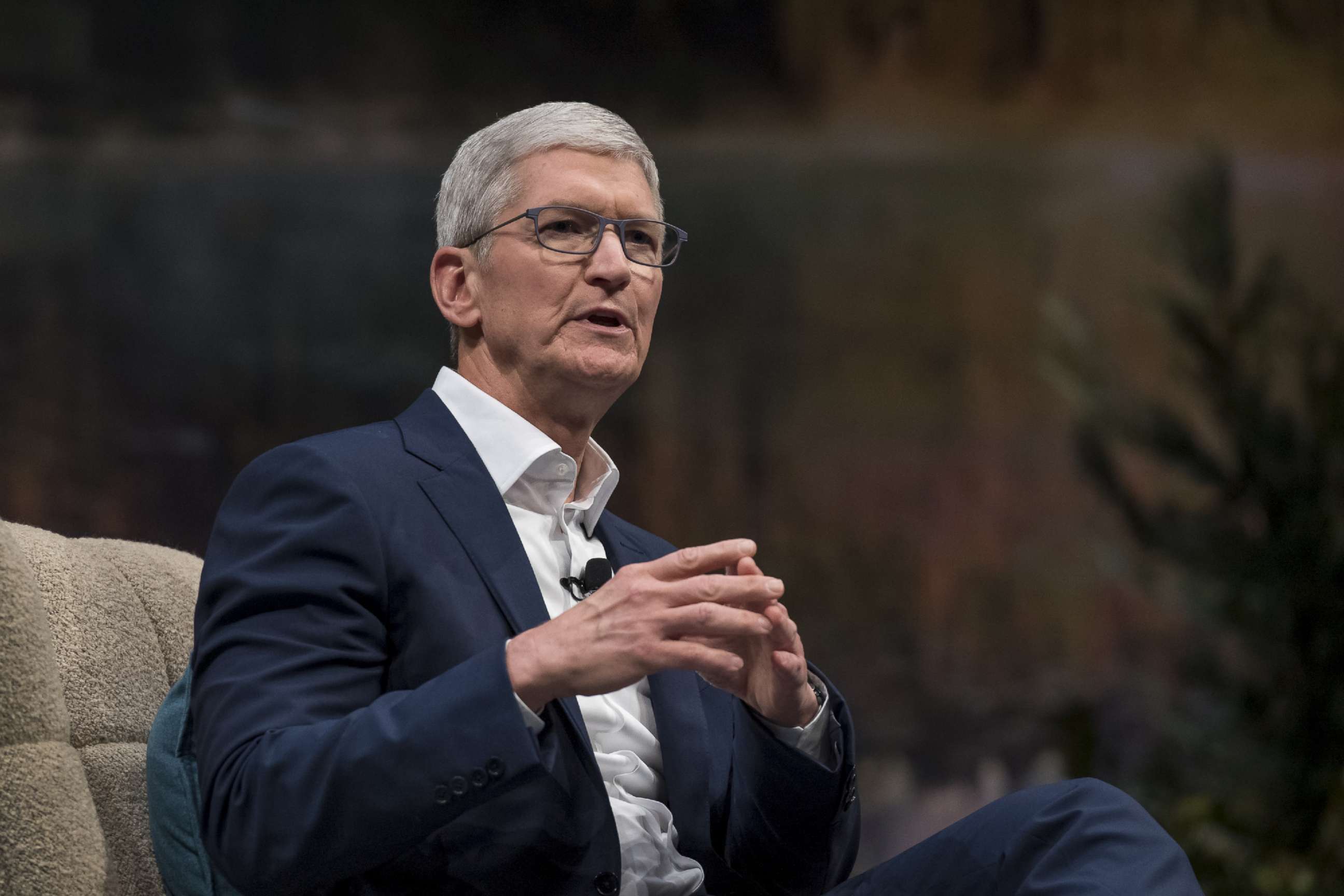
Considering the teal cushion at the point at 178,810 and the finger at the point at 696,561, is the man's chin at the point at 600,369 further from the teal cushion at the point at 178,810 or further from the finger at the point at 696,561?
the teal cushion at the point at 178,810

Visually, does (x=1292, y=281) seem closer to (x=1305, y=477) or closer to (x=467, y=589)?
(x=1305, y=477)

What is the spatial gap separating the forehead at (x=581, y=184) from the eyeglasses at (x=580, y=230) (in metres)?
0.01

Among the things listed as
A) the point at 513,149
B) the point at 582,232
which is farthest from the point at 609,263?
the point at 513,149

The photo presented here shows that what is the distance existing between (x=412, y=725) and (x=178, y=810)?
1.12 feet

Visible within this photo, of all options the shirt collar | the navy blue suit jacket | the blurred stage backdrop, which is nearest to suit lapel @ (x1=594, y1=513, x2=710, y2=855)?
the navy blue suit jacket

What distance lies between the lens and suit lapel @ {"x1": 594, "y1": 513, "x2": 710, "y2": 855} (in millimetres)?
1456

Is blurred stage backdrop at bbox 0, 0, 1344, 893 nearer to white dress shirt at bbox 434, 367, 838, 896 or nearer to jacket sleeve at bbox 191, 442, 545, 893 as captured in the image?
white dress shirt at bbox 434, 367, 838, 896

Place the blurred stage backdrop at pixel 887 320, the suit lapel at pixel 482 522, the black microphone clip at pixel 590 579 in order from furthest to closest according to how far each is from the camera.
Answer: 1. the blurred stage backdrop at pixel 887 320
2. the black microphone clip at pixel 590 579
3. the suit lapel at pixel 482 522

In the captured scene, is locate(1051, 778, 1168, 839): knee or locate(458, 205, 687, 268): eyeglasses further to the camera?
locate(458, 205, 687, 268): eyeglasses

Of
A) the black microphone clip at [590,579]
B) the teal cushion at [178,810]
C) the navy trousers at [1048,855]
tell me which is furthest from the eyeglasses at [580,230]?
the navy trousers at [1048,855]

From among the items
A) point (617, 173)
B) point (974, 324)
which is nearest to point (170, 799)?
point (617, 173)

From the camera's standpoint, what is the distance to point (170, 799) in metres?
1.30

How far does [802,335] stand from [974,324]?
2.18ft

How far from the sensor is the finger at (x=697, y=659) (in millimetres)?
1138
